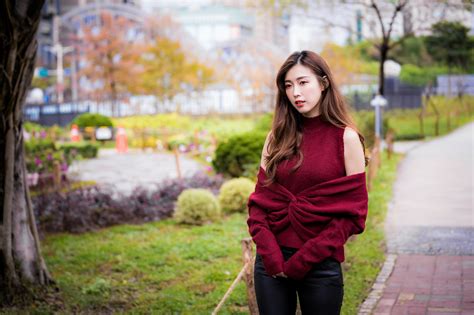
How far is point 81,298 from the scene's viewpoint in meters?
6.27

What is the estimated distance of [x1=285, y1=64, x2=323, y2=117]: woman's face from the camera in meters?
3.16

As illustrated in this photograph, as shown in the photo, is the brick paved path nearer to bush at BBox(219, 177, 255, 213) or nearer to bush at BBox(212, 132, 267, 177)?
bush at BBox(219, 177, 255, 213)

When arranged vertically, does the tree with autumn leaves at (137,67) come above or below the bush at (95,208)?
above

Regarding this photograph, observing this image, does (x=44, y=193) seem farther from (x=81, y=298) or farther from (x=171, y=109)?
(x=171, y=109)

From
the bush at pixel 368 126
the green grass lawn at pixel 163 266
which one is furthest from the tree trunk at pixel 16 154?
the bush at pixel 368 126

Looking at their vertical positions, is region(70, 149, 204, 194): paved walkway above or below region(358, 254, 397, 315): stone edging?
below

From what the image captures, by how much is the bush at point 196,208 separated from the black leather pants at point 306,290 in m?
6.96

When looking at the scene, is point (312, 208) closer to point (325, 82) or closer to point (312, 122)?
point (312, 122)

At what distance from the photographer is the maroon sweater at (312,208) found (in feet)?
9.94

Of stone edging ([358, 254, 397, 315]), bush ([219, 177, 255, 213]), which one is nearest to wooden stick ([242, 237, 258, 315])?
stone edging ([358, 254, 397, 315])

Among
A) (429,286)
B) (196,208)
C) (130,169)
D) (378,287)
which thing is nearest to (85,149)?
(130,169)

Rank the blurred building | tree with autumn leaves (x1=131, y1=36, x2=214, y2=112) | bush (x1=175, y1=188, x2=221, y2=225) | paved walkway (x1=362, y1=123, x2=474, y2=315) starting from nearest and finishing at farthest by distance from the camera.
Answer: paved walkway (x1=362, y1=123, x2=474, y2=315) → bush (x1=175, y1=188, x2=221, y2=225) → the blurred building → tree with autumn leaves (x1=131, y1=36, x2=214, y2=112)

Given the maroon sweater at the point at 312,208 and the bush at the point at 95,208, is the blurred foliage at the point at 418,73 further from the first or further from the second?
the maroon sweater at the point at 312,208

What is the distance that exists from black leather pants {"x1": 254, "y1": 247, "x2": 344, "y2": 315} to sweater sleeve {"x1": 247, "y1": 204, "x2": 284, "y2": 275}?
6 centimetres
